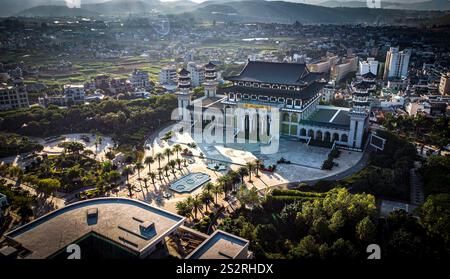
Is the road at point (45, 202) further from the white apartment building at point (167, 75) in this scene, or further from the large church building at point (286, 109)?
the white apartment building at point (167, 75)

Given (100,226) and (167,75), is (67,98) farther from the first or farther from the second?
(100,226)

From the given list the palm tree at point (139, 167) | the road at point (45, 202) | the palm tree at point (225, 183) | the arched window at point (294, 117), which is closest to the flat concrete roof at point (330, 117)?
the arched window at point (294, 117)

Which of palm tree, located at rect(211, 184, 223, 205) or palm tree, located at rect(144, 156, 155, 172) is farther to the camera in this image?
palm tree, located at rect(144, 156, 155, 172)

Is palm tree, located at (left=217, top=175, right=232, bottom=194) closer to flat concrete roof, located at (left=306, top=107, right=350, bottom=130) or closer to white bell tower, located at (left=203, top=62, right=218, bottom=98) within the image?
flat concrete roof, located at (left=306, top=107, right=350, bottom=130)

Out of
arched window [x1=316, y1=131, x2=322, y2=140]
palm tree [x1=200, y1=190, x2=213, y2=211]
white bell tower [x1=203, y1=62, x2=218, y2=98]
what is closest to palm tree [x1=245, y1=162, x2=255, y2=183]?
palm tree [x1=200, y1=190, x2=213, y2=211]

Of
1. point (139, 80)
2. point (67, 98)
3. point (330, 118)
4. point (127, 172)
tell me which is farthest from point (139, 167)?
point (139, 80)

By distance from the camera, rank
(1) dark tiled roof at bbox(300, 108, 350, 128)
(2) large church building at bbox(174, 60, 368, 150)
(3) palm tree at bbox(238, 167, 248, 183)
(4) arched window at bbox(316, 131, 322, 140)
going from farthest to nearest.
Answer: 1. (4) arched window at bbox(316, 131, 322, 140)
2. (1) dark tiled roof at bbox(300, 108, 350, 128)
3. (2) large church building at bbox(174, 60, 368, 150)
4. (3) palm tree at bbox(238, 167, 248, 183)
